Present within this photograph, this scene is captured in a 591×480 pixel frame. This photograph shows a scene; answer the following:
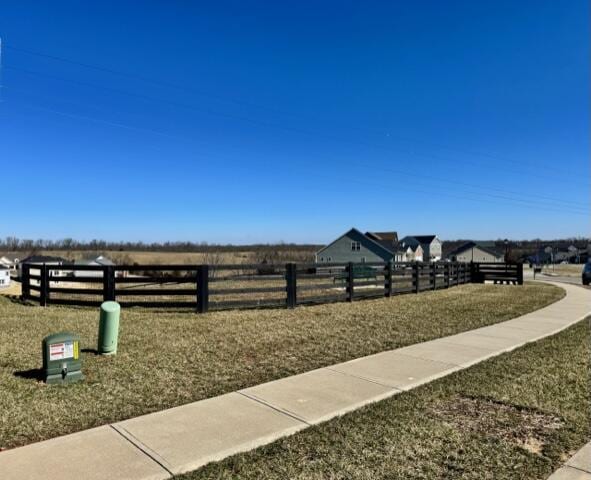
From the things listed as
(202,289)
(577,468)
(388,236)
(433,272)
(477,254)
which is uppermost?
(388,236)

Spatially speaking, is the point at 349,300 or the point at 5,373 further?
the point at 349,300

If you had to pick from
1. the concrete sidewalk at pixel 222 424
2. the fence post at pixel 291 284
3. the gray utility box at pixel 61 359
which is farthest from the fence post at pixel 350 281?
the gray utility box at pixel 61 359

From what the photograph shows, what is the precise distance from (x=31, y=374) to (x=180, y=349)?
2.08 m

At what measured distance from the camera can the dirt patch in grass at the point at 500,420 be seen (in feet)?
12.4

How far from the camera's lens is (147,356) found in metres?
6.38

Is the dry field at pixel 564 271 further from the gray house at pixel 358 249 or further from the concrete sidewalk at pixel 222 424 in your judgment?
the concrete sidewalk at pixel 222 424

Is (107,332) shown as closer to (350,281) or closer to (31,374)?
(31,374)

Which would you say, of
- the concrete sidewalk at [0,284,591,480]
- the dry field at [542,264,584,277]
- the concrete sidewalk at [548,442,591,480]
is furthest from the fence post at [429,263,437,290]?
the dry field at [542,264,584,277]

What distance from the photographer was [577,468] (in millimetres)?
3256

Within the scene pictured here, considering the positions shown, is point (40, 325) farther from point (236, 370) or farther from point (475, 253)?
point (475, 253)

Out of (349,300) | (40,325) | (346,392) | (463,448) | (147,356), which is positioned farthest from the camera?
(349,300)

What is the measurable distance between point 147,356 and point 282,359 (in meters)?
1.97

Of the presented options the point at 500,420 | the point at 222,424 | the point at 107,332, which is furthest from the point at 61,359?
the point at 500,420

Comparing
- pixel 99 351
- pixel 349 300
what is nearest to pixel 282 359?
pixel 99 351
